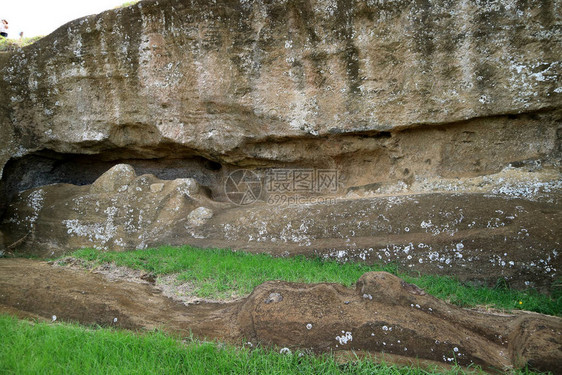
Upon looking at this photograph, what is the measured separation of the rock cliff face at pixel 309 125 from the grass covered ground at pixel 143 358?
329 cm

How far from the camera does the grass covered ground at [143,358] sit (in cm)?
280

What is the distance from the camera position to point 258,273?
18.0 ft

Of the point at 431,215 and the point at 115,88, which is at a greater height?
the point at 115,88

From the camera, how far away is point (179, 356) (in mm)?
3018

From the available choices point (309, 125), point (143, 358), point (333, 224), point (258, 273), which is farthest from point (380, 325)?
point (309, 125)

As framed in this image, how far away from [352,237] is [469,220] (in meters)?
1.66

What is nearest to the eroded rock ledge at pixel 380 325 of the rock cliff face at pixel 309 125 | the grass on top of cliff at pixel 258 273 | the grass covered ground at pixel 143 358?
the grass covered ground at pixel 143 358

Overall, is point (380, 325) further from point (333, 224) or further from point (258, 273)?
point (333, 224)

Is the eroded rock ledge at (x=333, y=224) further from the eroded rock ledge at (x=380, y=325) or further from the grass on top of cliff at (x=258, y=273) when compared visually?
the eroded rock ledge at (x=380, y=325)

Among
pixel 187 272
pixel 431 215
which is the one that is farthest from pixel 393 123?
pixel 187 272

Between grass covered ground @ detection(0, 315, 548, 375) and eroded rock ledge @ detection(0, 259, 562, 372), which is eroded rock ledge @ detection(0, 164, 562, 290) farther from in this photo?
grass covered ground @ detection(0, 315, 548, 375)

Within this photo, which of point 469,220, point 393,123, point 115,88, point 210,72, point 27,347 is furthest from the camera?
point 115,88

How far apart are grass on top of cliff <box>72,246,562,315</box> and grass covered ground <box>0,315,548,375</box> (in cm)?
159

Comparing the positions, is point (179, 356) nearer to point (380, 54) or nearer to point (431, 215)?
point (431, 215)
